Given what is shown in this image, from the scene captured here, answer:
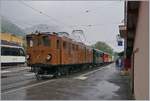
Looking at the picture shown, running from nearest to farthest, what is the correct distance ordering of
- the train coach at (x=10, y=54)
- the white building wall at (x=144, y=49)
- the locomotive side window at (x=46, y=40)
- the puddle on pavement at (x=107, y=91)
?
the white building wall at (x=144, y=49), the puddle on pavement at (x=107, y=91), the locomotive side window at (x=46, y=40), the train coach at (x=10, y=54)

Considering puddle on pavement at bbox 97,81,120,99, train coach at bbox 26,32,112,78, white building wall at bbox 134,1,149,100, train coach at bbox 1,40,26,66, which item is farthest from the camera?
train coach at bbox 1,40,26,66

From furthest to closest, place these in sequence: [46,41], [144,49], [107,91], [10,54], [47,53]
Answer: [10,54] < [46,41] < [47,53] < [107,91] < [144,49]

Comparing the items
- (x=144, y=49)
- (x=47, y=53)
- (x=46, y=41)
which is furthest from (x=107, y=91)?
(x=144, y=49)

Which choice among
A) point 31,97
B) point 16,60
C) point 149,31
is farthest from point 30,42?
point 16,60

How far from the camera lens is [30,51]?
2352cm

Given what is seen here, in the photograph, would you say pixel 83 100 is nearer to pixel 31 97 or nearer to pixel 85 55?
pixel 31 97

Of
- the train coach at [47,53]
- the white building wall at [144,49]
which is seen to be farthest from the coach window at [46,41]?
the white building wall at [144,49]

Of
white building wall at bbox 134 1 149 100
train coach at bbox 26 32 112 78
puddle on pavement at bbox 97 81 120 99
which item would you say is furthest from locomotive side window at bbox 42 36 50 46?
white building wall at bbox 134 1 149 100

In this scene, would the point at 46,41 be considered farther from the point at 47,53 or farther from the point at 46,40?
the point at 47,53

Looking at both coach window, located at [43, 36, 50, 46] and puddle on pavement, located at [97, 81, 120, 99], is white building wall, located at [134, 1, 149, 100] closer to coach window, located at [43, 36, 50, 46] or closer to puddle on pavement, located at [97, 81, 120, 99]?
puddle on pavement, located at [97, 81, 120, 99]

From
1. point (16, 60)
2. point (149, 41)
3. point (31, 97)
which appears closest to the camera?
point (149, 41)

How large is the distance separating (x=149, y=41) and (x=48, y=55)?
17.5 metres

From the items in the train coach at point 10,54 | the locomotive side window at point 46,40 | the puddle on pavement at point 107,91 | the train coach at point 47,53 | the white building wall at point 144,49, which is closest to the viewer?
the white building wall at point 144,49

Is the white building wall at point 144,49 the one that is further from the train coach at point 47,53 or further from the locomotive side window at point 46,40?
the locomotive side window at point 46,40
